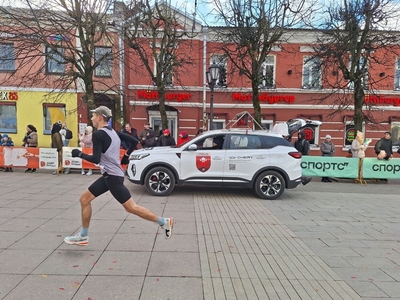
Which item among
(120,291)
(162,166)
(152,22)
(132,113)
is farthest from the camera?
(132,113)

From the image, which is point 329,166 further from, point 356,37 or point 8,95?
point 8,95

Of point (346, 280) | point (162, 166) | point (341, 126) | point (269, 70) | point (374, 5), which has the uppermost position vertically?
point (374, 5)

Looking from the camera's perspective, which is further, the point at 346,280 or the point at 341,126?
the point at 341,126

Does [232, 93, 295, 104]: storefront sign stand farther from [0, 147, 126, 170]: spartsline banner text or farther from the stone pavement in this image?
the stone pavement

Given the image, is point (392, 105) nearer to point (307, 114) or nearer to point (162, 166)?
point (307, 114)

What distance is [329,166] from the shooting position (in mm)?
10305

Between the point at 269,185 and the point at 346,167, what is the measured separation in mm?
4685

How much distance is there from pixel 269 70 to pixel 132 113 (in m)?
9.19

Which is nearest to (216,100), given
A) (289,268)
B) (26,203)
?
(26,203)

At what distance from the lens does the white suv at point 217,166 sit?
23.8 feet

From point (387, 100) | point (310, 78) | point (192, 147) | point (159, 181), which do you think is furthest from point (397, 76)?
point (159, 181)

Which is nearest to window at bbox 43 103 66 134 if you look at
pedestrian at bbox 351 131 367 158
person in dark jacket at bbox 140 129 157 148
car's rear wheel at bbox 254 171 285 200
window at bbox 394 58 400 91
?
person in dark jacket at bbox 140 129 157 148

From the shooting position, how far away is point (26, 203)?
6145 millimetres

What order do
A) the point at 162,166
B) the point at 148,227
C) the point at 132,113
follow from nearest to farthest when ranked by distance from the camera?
the point at 148,227
the point at 162,166
the point at 132,113
